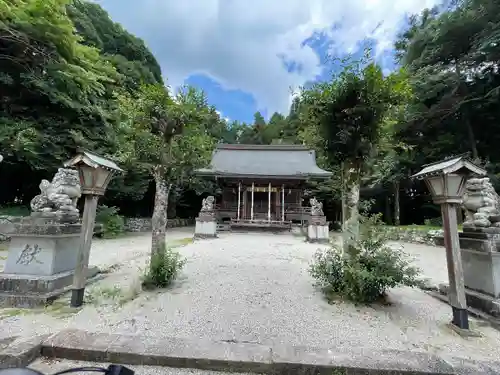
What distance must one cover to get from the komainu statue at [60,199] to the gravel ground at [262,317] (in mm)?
1278

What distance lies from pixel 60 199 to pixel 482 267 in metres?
6.26

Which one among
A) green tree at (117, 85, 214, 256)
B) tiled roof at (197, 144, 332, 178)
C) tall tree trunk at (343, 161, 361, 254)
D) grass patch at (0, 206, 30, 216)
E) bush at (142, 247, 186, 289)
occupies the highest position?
tiled roof at (197, 144, 332, 178)

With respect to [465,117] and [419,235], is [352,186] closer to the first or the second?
[419,235]

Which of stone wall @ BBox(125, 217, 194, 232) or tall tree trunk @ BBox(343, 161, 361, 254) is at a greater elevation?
tall tree trunk @ BBox(343, 161, 361, 254)

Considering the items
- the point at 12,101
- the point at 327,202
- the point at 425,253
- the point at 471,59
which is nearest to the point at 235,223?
the point at 327,202

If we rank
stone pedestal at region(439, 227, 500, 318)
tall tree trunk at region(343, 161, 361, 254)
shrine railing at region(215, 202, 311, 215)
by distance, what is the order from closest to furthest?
stone pedestal at region(439, 227, 500, 318) → tall tree trunk at region(343, 161, 361, 254) → shrine railing at region(215, 202, 311, 215)

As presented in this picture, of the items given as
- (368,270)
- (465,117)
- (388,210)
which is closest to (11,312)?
(368,270)

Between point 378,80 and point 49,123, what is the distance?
10631mm

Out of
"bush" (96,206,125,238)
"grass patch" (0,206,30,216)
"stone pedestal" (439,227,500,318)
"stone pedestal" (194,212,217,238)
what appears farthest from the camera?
"stone pedestal" (194,212,217,238)

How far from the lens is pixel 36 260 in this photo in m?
3.70

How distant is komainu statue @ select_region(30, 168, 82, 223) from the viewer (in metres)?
3.91

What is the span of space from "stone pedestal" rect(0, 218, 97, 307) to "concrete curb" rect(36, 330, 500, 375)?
5.35 ft

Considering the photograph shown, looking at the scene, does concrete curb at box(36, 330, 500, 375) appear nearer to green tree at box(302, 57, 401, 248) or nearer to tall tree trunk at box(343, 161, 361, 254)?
green tree at box(302, 57, 401, 248)

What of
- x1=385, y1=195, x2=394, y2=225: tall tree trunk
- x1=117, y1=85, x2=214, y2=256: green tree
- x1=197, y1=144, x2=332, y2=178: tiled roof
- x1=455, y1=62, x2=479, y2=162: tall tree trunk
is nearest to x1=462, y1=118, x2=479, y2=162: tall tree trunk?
x1=455, y1=62, x2=479, y2=162: tall tree trunk
